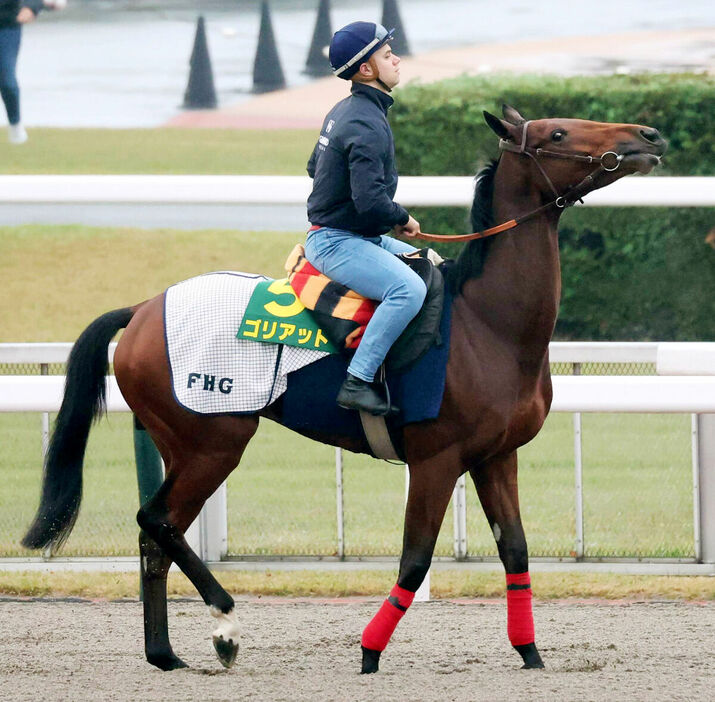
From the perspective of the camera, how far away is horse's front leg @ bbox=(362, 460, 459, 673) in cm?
466

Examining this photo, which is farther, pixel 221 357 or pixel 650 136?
pixel 221 357

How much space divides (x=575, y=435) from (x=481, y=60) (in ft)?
29.8

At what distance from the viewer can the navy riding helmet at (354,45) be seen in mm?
4691

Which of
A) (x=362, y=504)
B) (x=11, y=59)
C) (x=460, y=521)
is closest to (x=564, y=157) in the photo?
(x=460, y=521)

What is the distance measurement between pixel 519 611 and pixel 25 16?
11762mm

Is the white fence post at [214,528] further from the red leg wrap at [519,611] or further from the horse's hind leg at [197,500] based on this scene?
the red leg wrap at [519,611]

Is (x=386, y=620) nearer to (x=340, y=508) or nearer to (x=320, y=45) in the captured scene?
(x=340, y=508)

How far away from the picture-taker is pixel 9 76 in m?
14.3

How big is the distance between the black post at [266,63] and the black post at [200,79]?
Result: 0.45 meters

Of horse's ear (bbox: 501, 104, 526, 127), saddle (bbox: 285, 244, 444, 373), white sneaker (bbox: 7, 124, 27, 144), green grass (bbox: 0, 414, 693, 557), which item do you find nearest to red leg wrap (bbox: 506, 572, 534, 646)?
saddle (bbox: 285, 244, 444, 373)

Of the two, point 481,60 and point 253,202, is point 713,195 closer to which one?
point 253,202

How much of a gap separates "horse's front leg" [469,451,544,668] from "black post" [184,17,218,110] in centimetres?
995

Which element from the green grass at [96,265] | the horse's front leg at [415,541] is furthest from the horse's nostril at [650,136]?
the green grass at [96,265]

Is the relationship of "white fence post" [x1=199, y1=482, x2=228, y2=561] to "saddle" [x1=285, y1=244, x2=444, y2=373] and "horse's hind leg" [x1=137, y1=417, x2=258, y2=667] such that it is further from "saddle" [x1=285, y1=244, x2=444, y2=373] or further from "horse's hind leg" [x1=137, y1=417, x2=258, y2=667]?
"saddle" [x1=285, y1=244, x2=444, y2=373]
